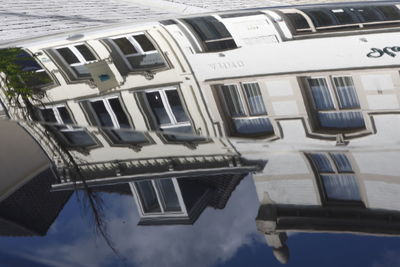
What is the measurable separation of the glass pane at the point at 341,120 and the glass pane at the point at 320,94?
36 mm

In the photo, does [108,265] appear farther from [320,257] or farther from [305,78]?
[305,78]

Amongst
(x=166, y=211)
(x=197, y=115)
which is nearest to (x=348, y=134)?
(x=197, y=115)

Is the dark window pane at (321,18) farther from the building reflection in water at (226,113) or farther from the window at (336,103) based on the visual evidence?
the window at (336,103)

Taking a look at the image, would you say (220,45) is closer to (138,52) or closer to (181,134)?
(138,52)

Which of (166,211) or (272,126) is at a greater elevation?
(166,211)

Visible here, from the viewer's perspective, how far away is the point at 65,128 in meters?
1.66

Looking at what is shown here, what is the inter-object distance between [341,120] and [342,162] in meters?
0.28

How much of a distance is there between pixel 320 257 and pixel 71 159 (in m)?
0.77

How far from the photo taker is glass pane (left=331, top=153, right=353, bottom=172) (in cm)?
121

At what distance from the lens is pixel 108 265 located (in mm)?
1039

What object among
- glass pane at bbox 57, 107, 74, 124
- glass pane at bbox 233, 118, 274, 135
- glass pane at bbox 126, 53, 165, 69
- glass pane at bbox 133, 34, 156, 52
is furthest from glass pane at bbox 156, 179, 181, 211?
glass pane at bbox 133, 34, 156, 52

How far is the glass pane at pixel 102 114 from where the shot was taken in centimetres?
166

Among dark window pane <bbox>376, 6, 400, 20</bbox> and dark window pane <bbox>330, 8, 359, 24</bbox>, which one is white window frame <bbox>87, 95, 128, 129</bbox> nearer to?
dark window pane <bbox>330, 8, 359, 24</bbox>

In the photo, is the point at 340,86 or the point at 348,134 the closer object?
the point at 348,134
